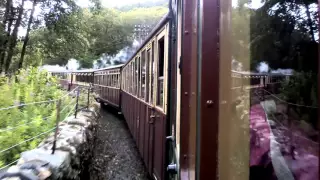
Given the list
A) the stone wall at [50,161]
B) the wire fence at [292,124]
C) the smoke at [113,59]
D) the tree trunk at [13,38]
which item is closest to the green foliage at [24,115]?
the stone wall at [50,161]

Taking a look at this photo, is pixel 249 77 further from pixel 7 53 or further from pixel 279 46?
pixel 7 53

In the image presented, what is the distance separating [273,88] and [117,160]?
6.41m

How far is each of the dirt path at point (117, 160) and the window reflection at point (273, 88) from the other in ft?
16.0

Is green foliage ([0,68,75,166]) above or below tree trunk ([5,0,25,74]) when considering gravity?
below

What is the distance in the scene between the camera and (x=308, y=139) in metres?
0.84

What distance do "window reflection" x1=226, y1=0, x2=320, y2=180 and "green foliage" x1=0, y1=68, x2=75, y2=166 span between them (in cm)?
211

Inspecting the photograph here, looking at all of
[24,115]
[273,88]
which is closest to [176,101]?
[273,88]

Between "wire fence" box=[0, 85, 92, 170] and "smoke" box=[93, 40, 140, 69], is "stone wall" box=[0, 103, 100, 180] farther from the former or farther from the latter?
"smoke" box=[93, 40, 140, 69]

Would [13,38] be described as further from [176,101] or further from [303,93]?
[303,93]

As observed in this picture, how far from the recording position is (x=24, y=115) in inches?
156

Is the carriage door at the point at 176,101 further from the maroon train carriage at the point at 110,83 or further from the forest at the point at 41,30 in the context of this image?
the maroon train carriage at the point at 110,83

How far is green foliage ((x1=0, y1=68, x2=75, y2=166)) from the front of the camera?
316 cm

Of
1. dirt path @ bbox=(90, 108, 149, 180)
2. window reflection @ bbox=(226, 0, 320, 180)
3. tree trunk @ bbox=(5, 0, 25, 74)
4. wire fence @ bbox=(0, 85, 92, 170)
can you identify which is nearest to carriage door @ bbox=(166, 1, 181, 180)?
window reflection @ bbox=(226, 0, 320, 180)

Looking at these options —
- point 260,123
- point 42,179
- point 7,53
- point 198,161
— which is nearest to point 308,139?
point 260,123
